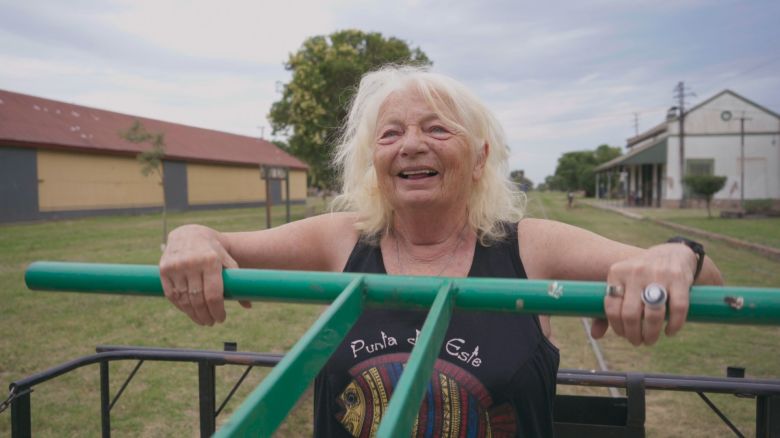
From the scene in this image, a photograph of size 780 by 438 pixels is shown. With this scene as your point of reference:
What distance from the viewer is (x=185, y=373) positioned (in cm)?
469

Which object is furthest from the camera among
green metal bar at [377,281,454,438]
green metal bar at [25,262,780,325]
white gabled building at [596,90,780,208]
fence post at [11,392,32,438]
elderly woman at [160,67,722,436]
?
white gabled building at [596,90,780,208]

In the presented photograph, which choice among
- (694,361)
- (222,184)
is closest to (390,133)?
(694,361)

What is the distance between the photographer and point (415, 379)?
80 centimetres

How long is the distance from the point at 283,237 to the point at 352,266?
27 cm

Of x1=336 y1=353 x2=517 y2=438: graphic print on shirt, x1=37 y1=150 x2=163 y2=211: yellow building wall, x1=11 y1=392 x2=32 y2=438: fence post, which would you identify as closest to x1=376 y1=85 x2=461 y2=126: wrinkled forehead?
x1=336 y1=353 x2=517 y2=438: graphic print on shirt

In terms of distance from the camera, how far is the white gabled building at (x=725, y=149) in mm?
29562

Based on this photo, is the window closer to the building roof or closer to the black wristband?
the building roof

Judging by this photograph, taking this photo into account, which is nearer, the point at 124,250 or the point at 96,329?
the point at 96,329

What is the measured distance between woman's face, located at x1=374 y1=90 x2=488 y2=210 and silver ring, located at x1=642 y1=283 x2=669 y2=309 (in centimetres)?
77

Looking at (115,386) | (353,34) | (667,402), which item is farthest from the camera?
(353,34)

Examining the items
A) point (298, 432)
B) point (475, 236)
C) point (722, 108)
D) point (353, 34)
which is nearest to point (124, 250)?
point (298, 432)

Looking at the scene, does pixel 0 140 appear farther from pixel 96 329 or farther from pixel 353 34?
pixel 96 329

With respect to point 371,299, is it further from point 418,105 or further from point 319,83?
point 319,83

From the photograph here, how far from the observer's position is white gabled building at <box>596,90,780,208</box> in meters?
29.6
